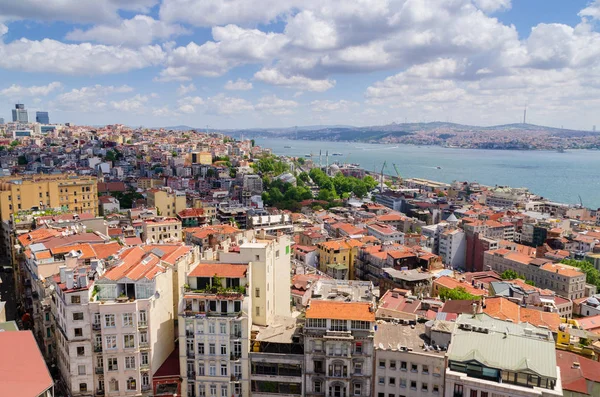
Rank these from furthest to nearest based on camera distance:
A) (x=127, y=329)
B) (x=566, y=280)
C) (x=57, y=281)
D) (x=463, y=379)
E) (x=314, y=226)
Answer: (x=314, y=226) < (x=566, y=280) < (x=57, y=281) < (x=127, y=329) < (x=463, y=379)

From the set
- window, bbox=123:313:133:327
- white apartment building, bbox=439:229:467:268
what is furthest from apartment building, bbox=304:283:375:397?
white apartment building, bbox=439:229:467:268

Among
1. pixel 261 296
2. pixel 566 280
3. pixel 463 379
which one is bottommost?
pixel 566 280

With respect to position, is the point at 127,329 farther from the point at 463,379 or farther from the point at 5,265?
the point at 5,265

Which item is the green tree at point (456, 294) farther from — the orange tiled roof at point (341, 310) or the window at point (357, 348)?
the window at point (357, 348)

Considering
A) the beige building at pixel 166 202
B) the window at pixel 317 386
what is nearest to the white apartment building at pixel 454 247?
the beige building at pixel 166 202

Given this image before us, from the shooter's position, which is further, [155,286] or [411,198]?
[411,198]

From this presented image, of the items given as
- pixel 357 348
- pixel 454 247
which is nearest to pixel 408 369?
pixel 357 348

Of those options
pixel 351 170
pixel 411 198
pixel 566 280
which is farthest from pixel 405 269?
pixel 351 170
